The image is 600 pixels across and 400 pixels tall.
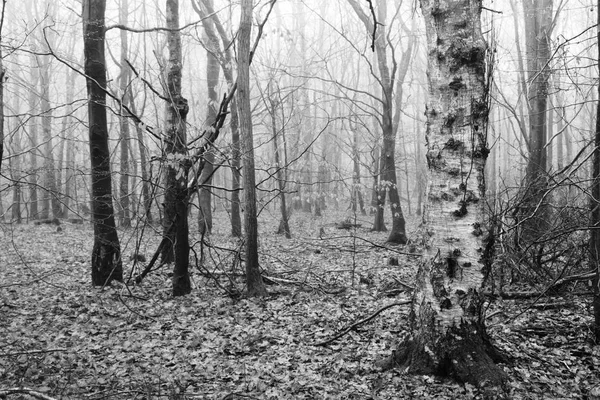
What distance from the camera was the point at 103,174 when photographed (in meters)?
7.83

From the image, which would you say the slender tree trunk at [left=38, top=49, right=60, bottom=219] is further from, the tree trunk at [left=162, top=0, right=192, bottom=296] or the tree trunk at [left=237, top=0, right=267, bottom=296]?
the tree trunk at [left=237, top=0, right=267, bottom=296]

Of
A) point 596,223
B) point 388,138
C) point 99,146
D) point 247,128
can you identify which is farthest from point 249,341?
point 388,138

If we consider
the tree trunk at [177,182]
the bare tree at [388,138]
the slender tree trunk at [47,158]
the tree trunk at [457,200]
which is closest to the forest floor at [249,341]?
the tree trunk at [457,200]

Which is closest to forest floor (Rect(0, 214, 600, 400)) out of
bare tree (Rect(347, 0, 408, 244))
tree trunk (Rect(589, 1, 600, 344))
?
tree trunk (Rect(589, 1, 600, 344))

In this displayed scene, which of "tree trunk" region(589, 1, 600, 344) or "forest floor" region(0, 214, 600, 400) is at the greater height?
"tree trunk" region(589, 1, 600, 344)

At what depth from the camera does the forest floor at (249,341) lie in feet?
13.0

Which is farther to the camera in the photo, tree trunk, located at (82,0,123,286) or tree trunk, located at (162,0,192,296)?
tree trunk, located at (82,0,123,286)

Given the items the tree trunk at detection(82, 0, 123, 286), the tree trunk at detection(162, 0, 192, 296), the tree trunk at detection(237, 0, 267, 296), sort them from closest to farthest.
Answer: the tree trunk at detection(237, 0, 267, 296) < the tree trunk at detection(162, 0, 192, 296) < the tree trunk at detection(82, 0, 123, 286)

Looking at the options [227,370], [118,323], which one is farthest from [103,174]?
[227,370]

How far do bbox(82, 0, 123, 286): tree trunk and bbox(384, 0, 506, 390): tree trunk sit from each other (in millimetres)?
5853

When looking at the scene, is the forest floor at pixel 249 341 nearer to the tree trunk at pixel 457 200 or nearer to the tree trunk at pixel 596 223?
the tree trunk at pixel 457 200

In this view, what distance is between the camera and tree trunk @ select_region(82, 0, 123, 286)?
7863 millimetres

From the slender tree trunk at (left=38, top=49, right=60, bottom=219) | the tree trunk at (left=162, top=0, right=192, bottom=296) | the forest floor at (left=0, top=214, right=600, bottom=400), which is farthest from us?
the slender tree trunk at (left=38, top=49, right=60, bottom=219)

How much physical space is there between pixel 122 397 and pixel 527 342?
3905 mm
